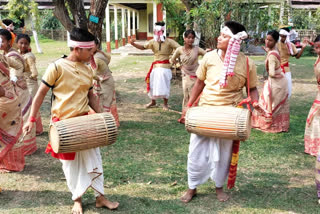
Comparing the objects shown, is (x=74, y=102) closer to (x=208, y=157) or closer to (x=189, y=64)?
(x=208, y=157)

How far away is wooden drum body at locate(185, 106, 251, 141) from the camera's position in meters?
3.51

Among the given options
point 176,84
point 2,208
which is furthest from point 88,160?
point 176,84

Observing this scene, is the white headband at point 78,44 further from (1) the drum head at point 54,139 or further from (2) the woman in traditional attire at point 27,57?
(2) the woman in traditional attire at point 27,57

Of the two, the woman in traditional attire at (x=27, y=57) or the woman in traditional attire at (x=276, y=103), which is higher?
the woman in traditional attire at (x=27, y=57)

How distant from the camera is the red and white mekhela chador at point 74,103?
3.42m

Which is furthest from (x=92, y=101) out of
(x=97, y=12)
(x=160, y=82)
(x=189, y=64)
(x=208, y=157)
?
(x=160, y=82)

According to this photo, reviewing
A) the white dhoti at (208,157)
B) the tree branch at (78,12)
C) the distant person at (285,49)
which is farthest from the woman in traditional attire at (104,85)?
the distant person at (285,49)

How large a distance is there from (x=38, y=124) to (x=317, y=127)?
14.9ft

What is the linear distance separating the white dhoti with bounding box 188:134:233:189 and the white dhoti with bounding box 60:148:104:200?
39.7 inches

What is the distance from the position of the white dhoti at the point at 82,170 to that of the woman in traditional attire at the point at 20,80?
76.3 inches

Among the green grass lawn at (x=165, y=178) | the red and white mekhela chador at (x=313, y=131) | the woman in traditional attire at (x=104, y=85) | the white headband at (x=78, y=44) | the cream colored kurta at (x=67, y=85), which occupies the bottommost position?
the green grass lawn at (x=165, y=178)

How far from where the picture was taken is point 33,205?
388 centimetres

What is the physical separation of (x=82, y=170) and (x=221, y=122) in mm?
1456

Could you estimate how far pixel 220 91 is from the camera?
3.76 metres
